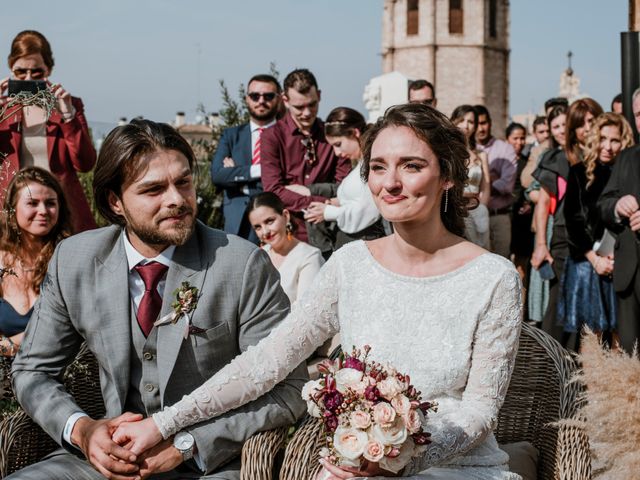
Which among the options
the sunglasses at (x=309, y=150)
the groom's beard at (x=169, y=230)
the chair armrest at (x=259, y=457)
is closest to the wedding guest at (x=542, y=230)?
the sunglasses at (x=309, y=150)

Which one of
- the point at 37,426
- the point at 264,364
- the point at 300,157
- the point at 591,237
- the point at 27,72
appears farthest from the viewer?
the point at 300,157

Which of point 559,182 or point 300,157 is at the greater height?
point 300,157

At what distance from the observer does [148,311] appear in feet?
10.8

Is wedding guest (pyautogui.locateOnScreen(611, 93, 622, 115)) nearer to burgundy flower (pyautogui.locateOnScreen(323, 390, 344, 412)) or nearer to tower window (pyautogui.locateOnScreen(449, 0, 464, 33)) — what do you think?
burgundy flower (pyautogui.locateOnScreen(323, 390, 344, 412))

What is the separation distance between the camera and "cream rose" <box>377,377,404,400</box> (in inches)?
93.8

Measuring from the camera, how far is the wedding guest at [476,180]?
24.6 feet

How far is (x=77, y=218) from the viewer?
622cm

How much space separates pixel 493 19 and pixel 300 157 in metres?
62.8

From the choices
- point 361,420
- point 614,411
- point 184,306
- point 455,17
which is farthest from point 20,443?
point 455,17

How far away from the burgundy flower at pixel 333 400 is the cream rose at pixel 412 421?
0.19m

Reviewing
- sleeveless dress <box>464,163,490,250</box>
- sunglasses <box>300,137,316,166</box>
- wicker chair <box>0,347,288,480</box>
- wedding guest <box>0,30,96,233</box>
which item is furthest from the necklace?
sleeveless dress <box>464,163,490,250</box>

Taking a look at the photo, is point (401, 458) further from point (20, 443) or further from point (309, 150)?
point (309, 150)

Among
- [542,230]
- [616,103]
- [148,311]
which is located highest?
[616,103]

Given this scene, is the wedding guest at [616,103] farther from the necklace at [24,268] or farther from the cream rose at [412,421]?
the cream rose at [412,421]
